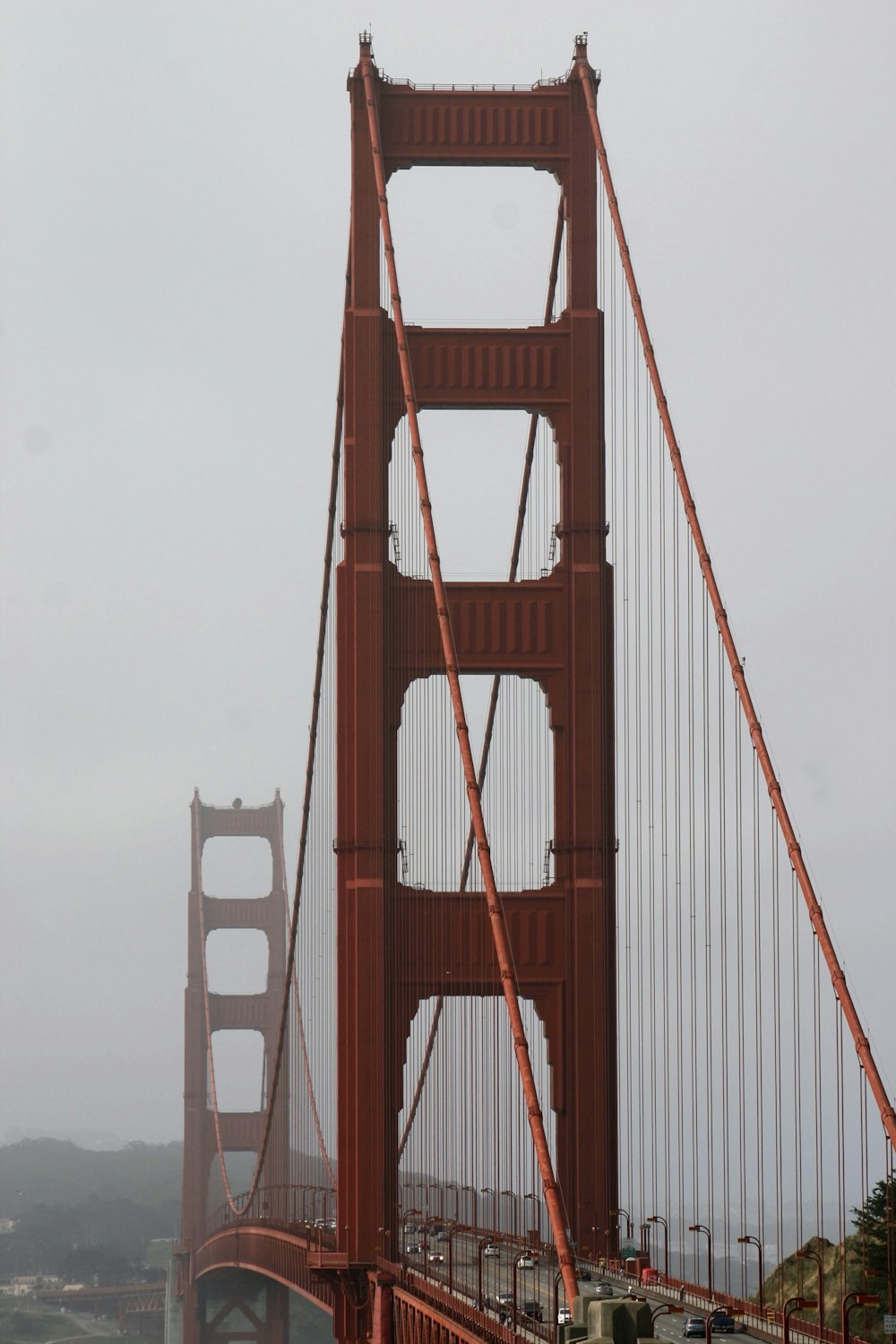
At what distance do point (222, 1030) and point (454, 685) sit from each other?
5818cm

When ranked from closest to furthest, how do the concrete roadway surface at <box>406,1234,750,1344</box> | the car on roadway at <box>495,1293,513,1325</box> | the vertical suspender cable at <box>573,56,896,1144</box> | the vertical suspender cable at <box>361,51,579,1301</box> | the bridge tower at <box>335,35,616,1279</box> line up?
the vertical suspender cable at <box>573,56,896,1144</box> → the car on roadway at <box>495,1293,513,1325</box> → the concrete roadway surface at <box>406,1234,750,1344</box> → the vertical suspender cable at <box>361,51,579,1301</box> → the bridge tower at <box>335,35,616,1279</box>

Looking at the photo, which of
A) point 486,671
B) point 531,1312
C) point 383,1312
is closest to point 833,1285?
point 383,1312

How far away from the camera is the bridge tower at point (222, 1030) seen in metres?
79.5

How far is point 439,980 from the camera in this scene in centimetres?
3186

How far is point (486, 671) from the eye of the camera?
32.3 m

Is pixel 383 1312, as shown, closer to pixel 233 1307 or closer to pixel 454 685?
pixel 454 685

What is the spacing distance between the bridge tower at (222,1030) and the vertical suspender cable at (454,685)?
45.3 m

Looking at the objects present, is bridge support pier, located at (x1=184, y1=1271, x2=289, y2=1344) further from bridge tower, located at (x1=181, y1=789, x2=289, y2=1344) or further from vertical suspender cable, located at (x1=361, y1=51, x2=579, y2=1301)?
vertical suspender cable, located at (x1=361, y1=51, x2=579, y2=1301)

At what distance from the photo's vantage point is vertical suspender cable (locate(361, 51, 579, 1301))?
2625 centimetres

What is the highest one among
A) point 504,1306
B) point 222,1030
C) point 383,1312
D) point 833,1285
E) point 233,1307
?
point 222,1030

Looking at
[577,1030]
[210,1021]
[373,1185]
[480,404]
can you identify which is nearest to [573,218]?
[480,404]

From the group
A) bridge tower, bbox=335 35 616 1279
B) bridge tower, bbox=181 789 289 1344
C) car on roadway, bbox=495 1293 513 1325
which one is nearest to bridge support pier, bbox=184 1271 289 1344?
bridge tower, bbox=181 789 289 1344

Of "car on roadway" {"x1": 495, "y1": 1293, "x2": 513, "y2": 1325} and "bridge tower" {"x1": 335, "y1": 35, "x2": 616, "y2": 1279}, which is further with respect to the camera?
"bridge tower" {"x1": 335, "y1": 35, "x2": 616, "y2": 1279}

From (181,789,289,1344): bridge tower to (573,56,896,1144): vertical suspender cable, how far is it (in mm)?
47174
